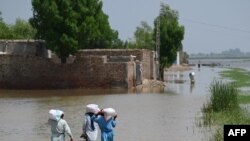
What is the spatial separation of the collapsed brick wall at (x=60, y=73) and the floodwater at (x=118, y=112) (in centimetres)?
199

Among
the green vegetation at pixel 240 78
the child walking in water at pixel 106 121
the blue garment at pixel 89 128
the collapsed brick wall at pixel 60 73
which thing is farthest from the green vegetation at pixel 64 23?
the child walking in water at pixel 106 121

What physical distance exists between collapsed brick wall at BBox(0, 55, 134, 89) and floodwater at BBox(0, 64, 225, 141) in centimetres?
199

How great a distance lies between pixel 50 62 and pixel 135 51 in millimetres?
7482

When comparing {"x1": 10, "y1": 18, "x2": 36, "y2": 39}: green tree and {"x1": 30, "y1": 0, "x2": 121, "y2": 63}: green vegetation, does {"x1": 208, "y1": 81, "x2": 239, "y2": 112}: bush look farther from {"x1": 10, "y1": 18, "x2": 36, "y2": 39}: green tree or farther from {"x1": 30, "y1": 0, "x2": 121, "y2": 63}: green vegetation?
{"x1": 10, "y1": 18, "x2": 36, "y2": 39}: green tree

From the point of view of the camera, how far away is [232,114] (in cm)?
1978

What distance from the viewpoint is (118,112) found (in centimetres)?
2481

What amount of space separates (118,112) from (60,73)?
649 inches

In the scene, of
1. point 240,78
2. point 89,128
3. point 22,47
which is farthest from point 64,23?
point 89,128

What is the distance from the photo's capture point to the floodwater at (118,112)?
18.5 metres

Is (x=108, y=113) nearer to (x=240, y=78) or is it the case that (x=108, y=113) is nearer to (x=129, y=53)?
(x=129, y=53)

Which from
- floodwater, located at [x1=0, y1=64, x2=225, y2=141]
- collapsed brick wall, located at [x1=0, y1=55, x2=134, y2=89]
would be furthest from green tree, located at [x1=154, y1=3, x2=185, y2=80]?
floodwater, located at [x1=0, y1=64, x2=225, y2=141]

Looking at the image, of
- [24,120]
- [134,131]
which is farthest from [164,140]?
[24,120]

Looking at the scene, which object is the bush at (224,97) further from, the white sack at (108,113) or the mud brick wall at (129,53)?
the mud brick wall at (129,53)

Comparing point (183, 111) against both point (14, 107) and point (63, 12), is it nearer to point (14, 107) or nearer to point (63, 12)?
point (14, 107)
